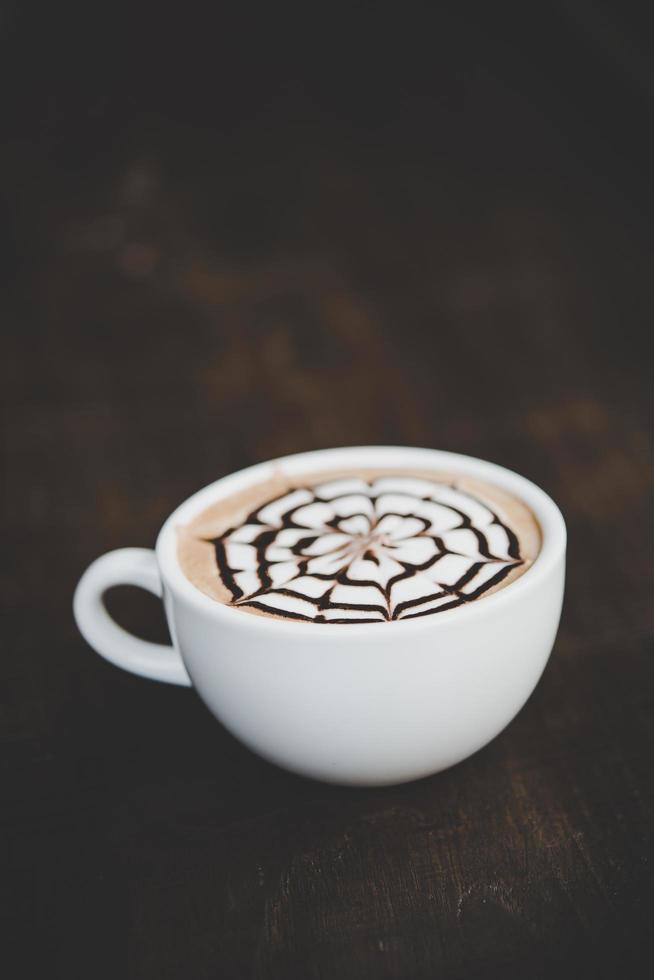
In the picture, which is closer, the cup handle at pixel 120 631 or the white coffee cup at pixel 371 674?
the white coffee cup at pixel 371 674

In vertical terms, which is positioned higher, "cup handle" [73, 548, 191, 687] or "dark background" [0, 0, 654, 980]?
"cup handle" [73, 548, 191, 687]

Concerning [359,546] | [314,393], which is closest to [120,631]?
[359,546]

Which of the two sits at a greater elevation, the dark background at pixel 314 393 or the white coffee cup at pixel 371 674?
the white coffee cup at pixel 371 674

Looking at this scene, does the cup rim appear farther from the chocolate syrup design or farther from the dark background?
the dark background

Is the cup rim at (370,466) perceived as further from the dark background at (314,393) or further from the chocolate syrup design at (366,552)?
the dark background at (314,393)

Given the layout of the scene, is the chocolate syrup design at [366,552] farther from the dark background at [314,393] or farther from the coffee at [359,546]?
the dark background at [314,393]

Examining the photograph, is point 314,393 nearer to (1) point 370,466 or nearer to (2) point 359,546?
(1) point 370,466

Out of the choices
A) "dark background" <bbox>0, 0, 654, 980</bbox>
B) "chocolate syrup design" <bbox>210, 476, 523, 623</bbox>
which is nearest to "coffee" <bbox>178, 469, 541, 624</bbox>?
"chocolate syrup design" <bbox>210, 476, 523, 623</bbox>

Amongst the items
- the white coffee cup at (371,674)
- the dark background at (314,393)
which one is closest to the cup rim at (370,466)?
the white coffee cup at (371,674)
